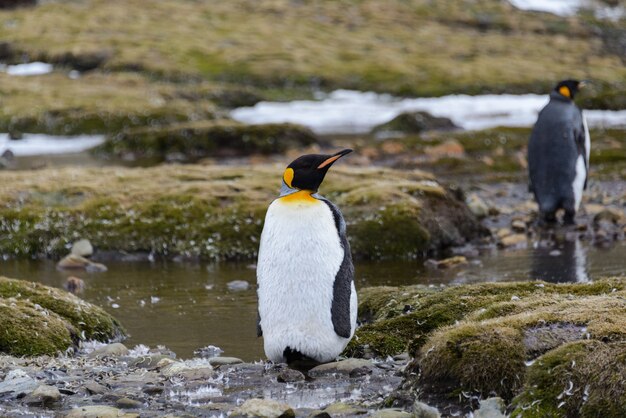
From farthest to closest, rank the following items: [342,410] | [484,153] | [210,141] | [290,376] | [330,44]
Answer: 1. [330,44]
2. [210,141]
3. [484,153]
4. [290,376]
5. [342,410]

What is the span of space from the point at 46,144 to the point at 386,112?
49.0 ft

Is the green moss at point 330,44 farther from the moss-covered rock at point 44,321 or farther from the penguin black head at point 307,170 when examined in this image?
the penguin black head at point 307,170

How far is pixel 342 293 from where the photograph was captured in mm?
7941

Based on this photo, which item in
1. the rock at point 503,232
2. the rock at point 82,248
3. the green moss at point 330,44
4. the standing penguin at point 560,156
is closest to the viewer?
the rock at point 82,248

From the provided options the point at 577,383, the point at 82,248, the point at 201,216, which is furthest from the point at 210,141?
the point at 577,383

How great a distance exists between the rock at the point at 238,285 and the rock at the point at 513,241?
174 inches

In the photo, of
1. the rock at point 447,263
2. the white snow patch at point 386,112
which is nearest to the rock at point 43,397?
the rock at point 447,263

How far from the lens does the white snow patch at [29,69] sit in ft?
169

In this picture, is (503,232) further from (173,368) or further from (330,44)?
(330,44)

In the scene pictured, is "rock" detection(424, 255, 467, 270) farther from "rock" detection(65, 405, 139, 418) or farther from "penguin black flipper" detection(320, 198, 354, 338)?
"rock" detection(65, 405, 139, 418)

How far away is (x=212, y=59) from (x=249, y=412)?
52.0 m

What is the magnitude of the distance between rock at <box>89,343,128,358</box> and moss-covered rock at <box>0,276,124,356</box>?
338mm

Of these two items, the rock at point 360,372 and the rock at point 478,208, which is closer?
the rock at point 360,372

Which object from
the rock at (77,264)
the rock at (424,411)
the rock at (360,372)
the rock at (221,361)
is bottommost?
the rock at (77,264)
